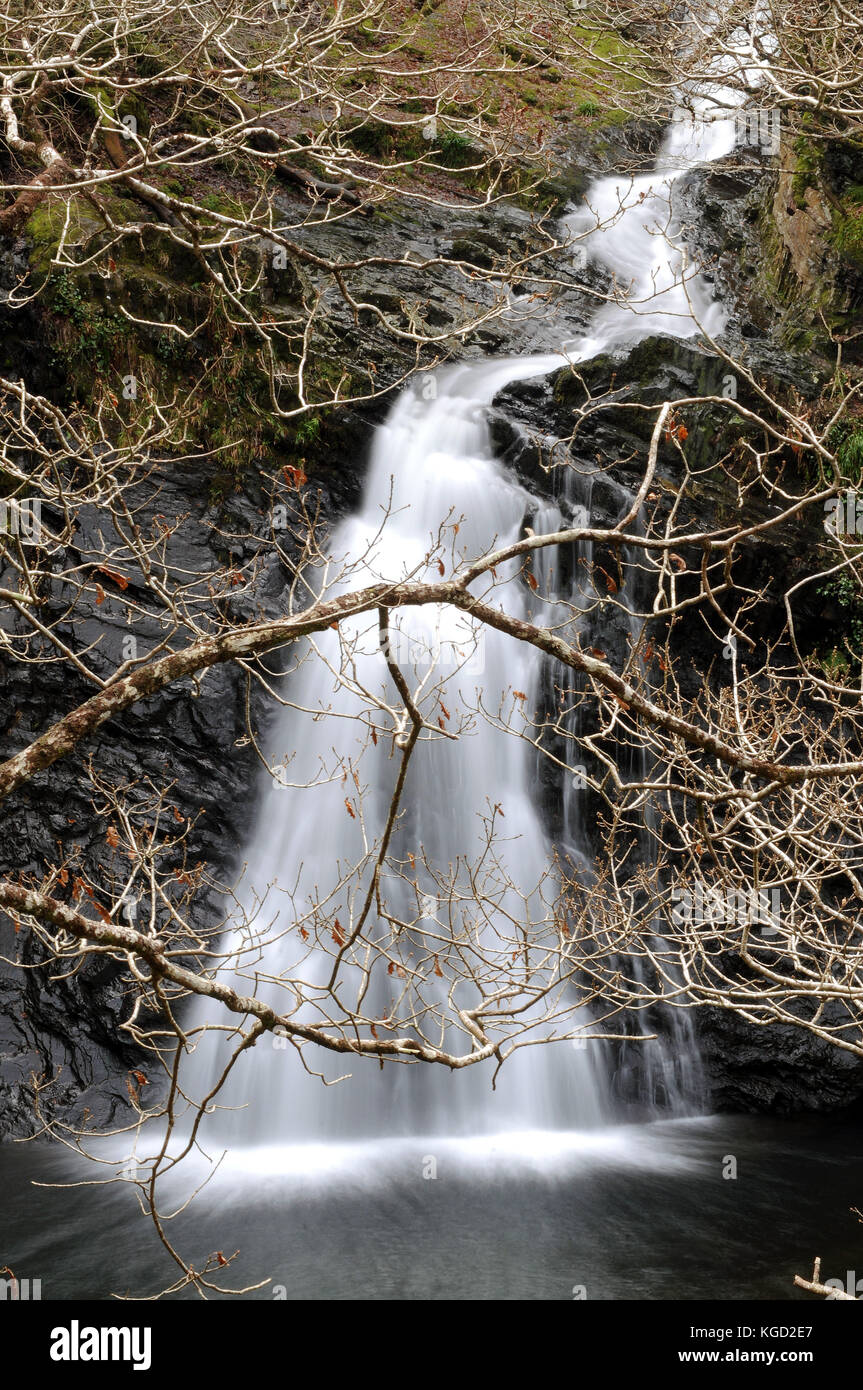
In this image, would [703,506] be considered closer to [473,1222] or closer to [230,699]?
[230,699]

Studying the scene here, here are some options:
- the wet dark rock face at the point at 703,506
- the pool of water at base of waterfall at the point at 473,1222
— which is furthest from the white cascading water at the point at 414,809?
the wet dark rock face at the point at 703,506

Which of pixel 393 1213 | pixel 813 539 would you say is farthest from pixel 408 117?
pixel 393 1213

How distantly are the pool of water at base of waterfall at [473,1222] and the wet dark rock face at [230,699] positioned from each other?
1.09m

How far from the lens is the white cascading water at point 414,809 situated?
935 centimetres

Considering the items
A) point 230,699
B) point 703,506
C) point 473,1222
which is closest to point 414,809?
point 230,699

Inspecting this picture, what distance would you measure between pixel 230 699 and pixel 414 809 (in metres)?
2.19

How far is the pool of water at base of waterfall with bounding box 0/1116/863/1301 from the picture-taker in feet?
22.7

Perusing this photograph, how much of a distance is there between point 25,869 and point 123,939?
24.9 feet

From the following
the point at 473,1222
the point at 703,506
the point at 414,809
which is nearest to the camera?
the point at 473,1222

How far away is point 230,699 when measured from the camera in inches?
432

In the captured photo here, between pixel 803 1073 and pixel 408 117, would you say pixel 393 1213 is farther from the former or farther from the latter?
pixel 408 117

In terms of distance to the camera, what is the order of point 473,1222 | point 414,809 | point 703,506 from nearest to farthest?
point 473,1222 < point 414,809 < point 703,506

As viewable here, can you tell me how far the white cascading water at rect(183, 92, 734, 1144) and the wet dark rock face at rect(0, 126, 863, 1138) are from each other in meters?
0.46

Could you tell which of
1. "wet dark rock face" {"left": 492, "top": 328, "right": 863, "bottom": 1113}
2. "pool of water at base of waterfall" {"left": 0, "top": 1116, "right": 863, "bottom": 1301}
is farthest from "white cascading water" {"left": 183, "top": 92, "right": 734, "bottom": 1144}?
"wet dark rock face" {"left": 492, "top": 328, "right": 863, "bottom": 1113}
